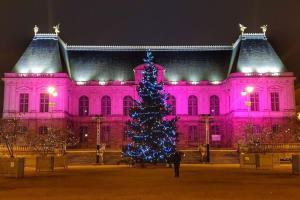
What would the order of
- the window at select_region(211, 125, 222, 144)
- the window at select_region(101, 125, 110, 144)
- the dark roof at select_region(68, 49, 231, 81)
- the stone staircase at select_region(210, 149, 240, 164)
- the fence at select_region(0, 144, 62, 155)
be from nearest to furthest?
the stone staircase at select_region(210, 149, 240, 164) < the fence at select_region(0, 144, 62, 155) < the window at select_region(211, 125, 222, 144) < the window at select_region(101, 125, 110, 144) < the dark roof at select_region(68, 49, 231, 81)

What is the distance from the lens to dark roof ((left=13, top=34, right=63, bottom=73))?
58656 mm

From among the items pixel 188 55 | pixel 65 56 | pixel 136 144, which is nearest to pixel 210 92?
pixel 188 55

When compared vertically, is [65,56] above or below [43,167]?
above

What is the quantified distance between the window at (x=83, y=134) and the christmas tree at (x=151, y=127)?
943 inches

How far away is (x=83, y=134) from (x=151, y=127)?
25.7 m

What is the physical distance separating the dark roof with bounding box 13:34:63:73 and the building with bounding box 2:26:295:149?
4.9 inches

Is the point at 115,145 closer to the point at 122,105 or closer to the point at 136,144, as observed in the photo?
the point at 122,105

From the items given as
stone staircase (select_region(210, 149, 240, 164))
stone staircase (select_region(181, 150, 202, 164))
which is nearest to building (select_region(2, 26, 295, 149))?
stone staircase (select_region(210, 149, 240, 164))

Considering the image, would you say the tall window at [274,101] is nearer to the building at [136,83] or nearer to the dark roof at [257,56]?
the building at [136,83]

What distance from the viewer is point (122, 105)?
61.9 meters

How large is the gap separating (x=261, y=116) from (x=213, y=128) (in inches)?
271

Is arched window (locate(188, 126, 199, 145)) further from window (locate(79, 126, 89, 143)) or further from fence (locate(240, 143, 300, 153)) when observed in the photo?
fence (locate(240, 143, 300, 153))

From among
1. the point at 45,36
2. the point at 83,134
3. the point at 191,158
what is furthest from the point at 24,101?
the point at 191,158

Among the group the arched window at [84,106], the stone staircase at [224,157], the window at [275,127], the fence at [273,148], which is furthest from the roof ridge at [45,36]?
the window at [275,127]
